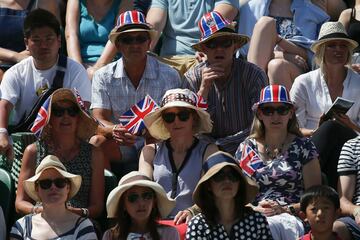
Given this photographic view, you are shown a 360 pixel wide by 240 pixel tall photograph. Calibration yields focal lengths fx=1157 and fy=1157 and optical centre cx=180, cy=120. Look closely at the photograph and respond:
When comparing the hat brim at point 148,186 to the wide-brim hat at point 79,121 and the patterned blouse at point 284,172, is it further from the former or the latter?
the wide-brim hat at point 79,121

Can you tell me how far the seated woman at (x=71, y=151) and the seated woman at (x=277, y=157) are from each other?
1055 mm

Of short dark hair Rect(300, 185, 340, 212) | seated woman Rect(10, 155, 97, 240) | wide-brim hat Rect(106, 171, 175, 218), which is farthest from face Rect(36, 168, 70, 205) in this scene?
short dark hair Rect(300, 185, 340, 212)

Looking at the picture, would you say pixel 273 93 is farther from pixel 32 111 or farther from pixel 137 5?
pixel 137 5

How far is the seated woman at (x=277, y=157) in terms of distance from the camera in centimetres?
817

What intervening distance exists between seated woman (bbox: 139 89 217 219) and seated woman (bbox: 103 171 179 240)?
0.54m

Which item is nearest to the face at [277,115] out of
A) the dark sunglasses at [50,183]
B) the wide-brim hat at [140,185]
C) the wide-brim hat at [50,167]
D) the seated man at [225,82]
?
the seated man at [225,82]

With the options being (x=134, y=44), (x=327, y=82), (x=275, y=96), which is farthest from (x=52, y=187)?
(x=327, y=82)

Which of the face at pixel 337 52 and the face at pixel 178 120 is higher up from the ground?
the face at pixel 337 52

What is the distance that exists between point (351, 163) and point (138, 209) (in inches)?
66.5

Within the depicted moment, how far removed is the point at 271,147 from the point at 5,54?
3062 mm

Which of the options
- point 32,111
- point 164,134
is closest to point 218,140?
point 164,134

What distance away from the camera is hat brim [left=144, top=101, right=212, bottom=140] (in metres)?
8.38

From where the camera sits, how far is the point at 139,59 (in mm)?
9297

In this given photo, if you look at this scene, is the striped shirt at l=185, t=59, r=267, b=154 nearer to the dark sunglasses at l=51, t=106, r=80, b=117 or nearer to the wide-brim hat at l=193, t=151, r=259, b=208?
the dark sunglasses at l=51, t=106, r=80, b=117
